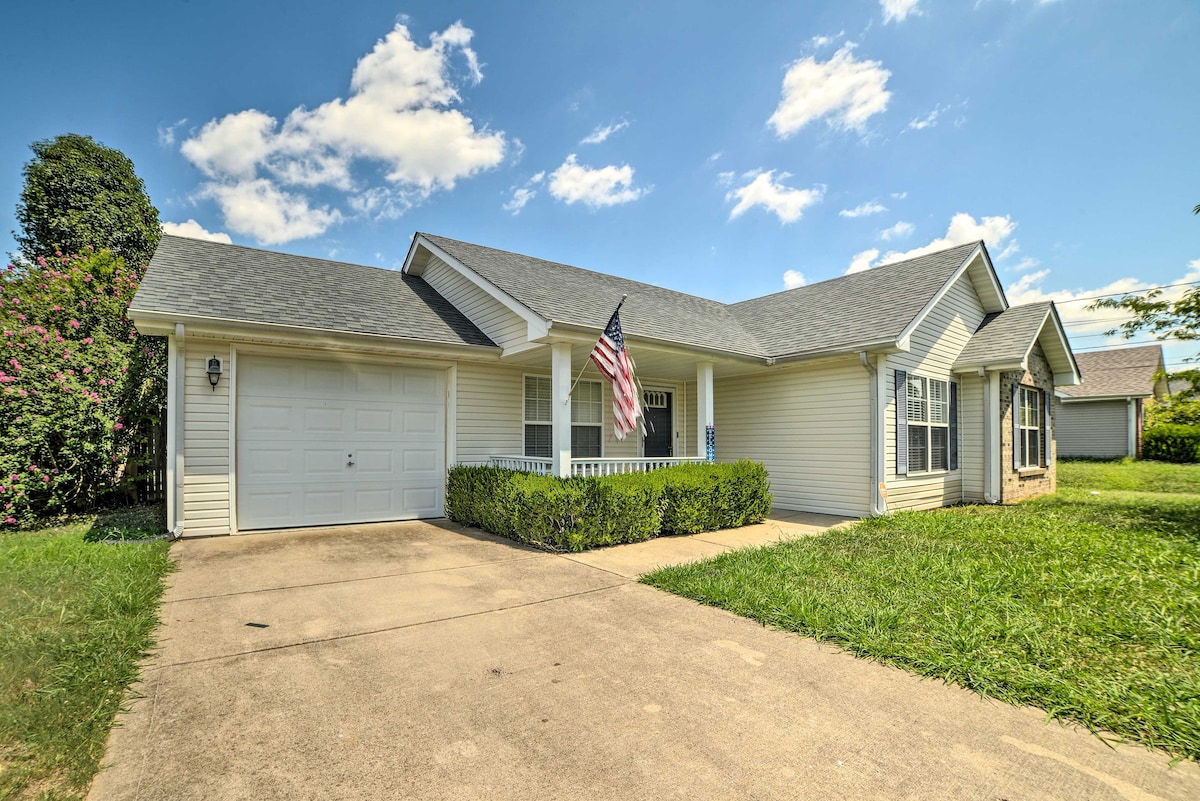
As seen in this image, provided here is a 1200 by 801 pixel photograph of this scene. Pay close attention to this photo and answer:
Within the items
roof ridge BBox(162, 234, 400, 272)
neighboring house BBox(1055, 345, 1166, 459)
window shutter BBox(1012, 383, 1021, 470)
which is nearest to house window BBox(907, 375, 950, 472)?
window shutter BBox(1012, 383, 1021, 470)

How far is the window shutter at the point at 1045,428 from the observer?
517 inches

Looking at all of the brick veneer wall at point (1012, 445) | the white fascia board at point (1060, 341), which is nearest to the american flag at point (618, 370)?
the brick veneer wall at point (1012, 445)

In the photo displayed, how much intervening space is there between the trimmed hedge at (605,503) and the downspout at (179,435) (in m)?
3.68

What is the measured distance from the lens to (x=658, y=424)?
12.5m

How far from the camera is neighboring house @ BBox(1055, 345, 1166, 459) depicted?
822 inches

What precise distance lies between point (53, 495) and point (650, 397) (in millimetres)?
10361

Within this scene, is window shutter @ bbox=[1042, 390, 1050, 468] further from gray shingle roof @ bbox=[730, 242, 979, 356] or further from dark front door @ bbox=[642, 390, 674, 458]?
dark front door @ bbox=[642, 390, 674, 458]

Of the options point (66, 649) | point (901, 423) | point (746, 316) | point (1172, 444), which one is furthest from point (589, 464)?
point (1172, 444)

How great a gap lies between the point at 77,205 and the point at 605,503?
17811 millimetres

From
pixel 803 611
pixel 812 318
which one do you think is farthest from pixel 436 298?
pixel 803 611

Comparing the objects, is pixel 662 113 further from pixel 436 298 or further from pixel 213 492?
pixel 213 492

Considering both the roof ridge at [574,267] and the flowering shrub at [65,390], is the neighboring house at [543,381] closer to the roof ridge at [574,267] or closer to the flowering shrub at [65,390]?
the roof ridge at [574,267]

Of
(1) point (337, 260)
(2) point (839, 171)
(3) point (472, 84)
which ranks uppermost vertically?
(3) point (472, 84)

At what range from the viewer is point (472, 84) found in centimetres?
1089
